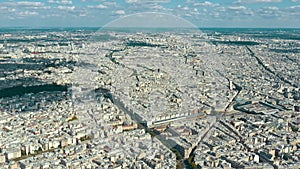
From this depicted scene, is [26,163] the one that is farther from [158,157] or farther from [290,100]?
[290,100]

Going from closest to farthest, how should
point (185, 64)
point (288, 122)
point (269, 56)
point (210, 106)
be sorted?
point (185, 64), point (210, 106), point (288, 122), point (269, 56)

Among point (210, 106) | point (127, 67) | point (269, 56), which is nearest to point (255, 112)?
point (210, 106)

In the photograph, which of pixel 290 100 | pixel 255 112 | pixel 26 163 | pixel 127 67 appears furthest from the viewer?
pixel 290 100

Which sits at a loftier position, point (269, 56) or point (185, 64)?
point (185, 64)

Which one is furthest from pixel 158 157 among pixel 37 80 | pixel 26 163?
pixel 37 80

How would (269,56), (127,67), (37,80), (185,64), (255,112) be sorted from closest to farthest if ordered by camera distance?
(185,64)
(127,67)
(255,112)
(37,80)
(269,56)

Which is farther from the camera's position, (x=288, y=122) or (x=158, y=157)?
(x=288, y=122)

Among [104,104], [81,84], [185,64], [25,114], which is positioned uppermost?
[185,64]

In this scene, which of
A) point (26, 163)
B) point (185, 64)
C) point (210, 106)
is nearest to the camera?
point (185, 64)

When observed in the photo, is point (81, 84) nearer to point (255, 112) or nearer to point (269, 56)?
point (255, 112)
